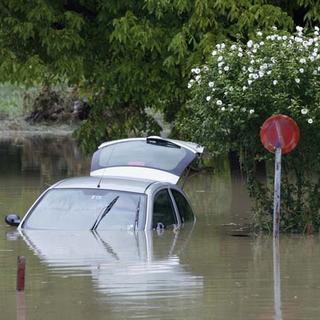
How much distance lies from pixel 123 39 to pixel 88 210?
7793mm

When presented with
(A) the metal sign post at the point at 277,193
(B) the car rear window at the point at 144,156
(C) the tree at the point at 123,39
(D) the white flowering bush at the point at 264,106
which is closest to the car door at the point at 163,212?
(B) the car rear window at the point at 144,156

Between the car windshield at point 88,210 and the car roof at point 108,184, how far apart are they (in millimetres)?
86

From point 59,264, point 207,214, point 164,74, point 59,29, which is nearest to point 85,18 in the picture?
point 59,29

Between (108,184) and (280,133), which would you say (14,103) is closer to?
(108,184)

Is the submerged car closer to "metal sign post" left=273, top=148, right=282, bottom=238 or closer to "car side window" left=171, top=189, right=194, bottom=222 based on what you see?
"car side window" left=171, top=189, right=194, bottom=222

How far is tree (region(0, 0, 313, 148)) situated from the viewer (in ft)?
68.6

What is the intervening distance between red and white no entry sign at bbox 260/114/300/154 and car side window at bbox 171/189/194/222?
159 cm

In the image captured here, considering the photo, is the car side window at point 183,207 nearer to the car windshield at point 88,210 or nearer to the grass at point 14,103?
the car windshield at point 88,210

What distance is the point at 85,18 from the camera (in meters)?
23.2

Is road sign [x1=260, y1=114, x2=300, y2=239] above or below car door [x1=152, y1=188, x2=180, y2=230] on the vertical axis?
above

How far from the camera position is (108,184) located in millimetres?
14180

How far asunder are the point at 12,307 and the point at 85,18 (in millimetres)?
14330

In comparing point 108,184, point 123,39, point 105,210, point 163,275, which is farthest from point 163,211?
point 123,39

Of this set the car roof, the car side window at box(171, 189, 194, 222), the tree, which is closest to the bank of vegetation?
the tree
